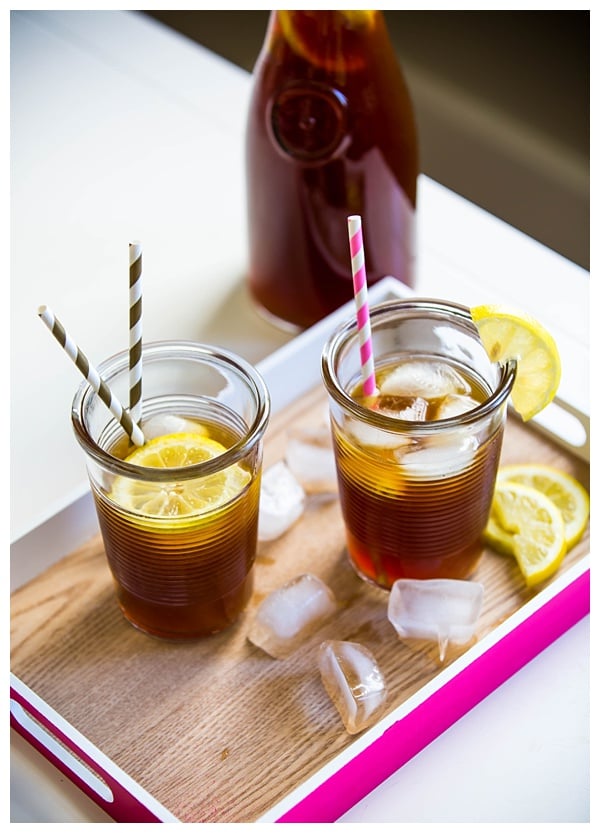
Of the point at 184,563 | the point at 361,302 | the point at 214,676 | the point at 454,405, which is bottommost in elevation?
the point at 214,676

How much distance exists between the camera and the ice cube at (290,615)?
1.16 metres

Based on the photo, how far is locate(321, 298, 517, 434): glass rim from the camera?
1061 mm

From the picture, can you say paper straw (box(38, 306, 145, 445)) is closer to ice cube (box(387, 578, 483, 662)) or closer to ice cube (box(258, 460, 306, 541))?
ice cube (box(258, 460, 306, 541))

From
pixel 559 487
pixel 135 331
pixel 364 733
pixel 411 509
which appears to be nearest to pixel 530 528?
pixel 559 487

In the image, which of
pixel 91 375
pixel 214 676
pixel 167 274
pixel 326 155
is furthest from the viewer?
pixel 167 274

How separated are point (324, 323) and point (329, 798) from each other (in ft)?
1.93

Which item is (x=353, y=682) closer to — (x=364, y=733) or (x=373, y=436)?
(x=364, y=733)

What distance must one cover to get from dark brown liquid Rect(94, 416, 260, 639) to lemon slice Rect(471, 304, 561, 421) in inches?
10.2

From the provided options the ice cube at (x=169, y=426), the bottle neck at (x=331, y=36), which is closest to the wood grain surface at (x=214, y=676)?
the ice cube at (x=169, y=426)

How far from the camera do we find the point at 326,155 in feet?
4.56

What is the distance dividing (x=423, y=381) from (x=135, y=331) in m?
0.31

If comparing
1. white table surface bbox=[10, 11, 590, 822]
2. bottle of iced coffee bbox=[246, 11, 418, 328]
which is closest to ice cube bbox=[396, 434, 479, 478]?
white table surface bbox=[10, 11, 590, 822]

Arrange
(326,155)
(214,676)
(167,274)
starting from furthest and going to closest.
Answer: (167,274)
(326,155)
(214,676)
